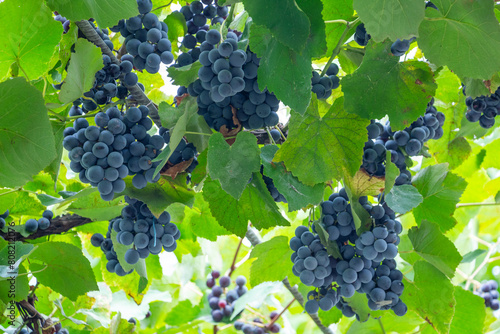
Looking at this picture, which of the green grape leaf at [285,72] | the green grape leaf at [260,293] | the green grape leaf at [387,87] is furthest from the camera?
the green grape leaf at [260,293]

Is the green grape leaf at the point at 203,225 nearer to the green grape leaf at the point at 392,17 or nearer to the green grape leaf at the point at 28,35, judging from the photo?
the green grape leaf at the point at 28,35

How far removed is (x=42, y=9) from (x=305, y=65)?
2.02 feet

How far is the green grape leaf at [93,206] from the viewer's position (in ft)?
3.83

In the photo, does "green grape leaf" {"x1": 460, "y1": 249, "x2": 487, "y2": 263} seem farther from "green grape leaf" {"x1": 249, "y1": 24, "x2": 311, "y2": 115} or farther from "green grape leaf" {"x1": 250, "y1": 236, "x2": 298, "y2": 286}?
"green grape leaf" {"x1": 249, "y1": 24, "x2": 311, "y2": 115}

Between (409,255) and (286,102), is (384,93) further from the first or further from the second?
(409,255)

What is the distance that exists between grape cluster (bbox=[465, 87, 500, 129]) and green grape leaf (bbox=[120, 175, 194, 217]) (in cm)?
84

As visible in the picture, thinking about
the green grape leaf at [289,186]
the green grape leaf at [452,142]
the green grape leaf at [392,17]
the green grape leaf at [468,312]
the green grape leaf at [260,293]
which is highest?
the green grape leaf at [392,17]

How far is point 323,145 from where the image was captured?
93 centimetres

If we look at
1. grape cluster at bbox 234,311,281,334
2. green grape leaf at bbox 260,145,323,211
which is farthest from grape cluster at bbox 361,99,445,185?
grape cluster at bbox 234,311,281,334

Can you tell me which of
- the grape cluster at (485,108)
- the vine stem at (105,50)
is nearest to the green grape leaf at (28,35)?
the vine stem at (105,50)

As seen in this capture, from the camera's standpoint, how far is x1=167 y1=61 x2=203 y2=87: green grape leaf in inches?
36.7

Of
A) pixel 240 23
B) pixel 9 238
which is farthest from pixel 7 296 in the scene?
pixel 240 23

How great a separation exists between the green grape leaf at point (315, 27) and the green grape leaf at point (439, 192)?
25.2 inches

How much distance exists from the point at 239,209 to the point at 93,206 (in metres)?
0.43
